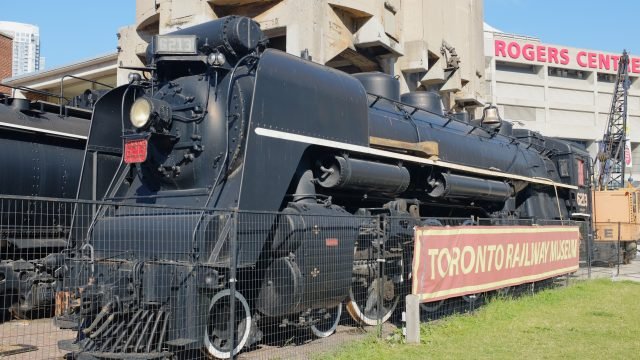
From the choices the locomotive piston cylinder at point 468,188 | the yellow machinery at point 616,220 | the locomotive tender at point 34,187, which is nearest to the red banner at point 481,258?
the locomotive piston cylinder at point 468,188

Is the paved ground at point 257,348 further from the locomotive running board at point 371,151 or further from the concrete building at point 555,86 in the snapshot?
the concrete building at point 555,86

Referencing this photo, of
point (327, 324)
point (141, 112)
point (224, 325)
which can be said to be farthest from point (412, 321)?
point (141, 112)

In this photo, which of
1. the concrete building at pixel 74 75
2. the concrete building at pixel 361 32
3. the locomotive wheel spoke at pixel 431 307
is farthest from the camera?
the concrete building at pixel 74 75

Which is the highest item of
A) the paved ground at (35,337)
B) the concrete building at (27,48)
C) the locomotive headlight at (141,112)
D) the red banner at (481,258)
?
the concrete building at (27,48)

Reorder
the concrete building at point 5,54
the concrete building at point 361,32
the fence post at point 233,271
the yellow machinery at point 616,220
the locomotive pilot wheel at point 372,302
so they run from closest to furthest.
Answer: the fence post at point 233,271 → the locomotive pilot wheel at point 372,302 → the concrete building at point 361,32 → the yellow machinery at point 616,220 → the concrete building at point 5,54

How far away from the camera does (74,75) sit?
1085 inches

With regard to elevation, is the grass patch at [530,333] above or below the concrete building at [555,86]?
below

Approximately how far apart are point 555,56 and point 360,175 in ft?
227

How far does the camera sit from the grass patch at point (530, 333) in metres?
7.03

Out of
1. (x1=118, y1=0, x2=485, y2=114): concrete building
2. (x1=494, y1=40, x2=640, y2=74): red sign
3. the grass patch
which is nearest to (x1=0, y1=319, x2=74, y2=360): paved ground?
the grass patch

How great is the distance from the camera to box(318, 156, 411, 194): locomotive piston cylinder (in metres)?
7.43

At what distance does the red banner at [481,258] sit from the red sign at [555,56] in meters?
58.6

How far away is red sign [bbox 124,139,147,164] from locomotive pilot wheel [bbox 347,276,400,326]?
3.09 meters

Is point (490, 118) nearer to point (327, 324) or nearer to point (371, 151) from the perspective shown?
point (371, 151)
